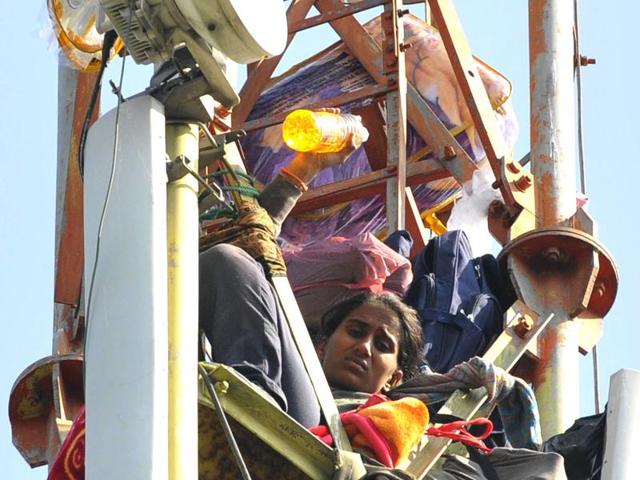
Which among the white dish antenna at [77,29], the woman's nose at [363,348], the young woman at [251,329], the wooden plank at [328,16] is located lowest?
the young woman at [251,329]

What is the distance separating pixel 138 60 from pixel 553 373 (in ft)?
12.5

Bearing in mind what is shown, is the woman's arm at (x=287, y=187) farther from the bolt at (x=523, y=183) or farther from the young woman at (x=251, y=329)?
the bolt at (x=523, y=183)

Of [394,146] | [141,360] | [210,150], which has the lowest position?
[141,360]

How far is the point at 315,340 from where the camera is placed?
1061cm

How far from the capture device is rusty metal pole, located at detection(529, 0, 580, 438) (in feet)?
37.1

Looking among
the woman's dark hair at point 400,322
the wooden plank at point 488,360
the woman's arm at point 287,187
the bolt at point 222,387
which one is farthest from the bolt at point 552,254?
the bolt at point 222,387

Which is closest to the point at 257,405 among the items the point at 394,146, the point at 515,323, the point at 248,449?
the point at 248,449

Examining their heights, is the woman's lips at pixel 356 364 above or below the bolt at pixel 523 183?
below

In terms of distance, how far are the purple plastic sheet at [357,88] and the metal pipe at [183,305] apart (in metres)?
6.20

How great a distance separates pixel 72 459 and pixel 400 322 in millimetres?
2330

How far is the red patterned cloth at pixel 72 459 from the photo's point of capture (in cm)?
841

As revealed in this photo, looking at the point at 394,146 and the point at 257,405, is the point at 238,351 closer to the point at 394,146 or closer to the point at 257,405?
the point at 257,405

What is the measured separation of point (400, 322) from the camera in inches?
411

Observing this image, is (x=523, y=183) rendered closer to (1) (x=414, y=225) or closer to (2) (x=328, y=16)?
(1) (x=414, y=225)
